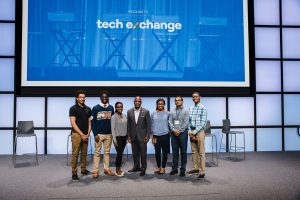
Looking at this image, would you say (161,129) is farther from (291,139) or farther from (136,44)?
(291,139)

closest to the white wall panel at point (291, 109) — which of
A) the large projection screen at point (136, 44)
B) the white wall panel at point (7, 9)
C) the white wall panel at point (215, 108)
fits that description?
the large projection screen at point (136, 44)

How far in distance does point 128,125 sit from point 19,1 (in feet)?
14.2

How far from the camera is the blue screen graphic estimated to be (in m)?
6.63

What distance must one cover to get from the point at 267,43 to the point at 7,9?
6702mm

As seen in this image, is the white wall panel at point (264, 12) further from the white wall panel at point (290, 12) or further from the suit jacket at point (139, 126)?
the suit jacket at point (139, 126)

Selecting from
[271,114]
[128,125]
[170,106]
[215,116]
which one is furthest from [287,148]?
[128,125]

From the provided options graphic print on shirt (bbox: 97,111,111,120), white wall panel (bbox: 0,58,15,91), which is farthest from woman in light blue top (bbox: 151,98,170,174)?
white wall panel (bbox: 0,58,15,91)

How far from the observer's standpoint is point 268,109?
7.23 m

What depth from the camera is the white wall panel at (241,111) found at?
7.12 meters

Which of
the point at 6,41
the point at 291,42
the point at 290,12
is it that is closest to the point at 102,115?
the point at 6,41

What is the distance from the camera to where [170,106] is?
273 inches

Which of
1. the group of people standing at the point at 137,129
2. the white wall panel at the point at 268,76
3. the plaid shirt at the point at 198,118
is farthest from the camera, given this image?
the white wall panel at the point at 268,76

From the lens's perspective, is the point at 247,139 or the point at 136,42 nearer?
the point at 136,42

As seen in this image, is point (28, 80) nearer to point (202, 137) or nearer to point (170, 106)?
point (170, 106)
